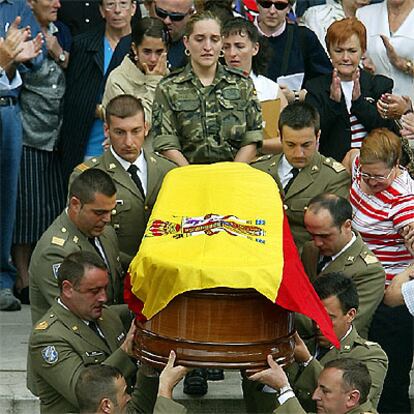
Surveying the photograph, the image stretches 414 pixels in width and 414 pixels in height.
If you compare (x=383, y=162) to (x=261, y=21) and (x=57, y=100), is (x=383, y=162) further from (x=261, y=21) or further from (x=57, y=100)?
(x=57, y=100)

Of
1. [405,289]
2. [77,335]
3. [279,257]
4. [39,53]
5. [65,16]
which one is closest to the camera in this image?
[279,257]

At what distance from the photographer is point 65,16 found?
33.1ft

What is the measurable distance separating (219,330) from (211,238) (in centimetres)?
44

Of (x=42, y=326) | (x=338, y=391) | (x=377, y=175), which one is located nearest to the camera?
(x=338, y=391)

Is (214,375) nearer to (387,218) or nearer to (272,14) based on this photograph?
(387,218)

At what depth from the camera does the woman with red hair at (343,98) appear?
28.8 ft

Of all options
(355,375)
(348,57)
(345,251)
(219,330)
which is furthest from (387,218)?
(219,330)

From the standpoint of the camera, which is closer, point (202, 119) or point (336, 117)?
point (202, 119)

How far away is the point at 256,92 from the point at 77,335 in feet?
7.65

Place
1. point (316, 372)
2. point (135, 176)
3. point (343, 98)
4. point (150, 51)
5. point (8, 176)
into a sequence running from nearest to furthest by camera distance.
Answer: point (316, 372) < point (135, 176) < point (150, 51) < point (343, 98) < point (8, 176)

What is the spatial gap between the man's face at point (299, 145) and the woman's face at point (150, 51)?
118cm

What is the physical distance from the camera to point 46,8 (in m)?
9.64

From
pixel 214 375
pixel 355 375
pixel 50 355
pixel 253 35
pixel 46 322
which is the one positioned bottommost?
pixel 214 375

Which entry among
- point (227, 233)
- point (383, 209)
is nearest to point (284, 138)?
point (383, 209)
